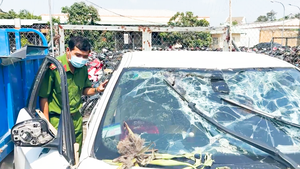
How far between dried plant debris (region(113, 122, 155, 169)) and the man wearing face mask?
1.01 m

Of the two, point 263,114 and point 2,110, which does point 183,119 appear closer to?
point 263,114

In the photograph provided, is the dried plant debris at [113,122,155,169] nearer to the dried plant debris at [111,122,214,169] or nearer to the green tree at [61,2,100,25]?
the dried plant debris at [111,122,214,169]

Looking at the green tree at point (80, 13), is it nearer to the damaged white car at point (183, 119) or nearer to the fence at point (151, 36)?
the fence at point (151, 36)

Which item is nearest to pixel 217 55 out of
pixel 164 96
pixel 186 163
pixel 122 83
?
pixel 164 96

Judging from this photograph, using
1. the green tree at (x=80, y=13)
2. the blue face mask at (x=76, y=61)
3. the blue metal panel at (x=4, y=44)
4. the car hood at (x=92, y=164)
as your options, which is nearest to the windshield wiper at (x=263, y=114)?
the car hood at (x=92, y=164)

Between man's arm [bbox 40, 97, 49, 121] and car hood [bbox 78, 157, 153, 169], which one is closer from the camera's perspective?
car hood [bbox 78, 157, 153, 169]

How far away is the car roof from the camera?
2219 millimetres

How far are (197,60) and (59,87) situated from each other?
1.24 m

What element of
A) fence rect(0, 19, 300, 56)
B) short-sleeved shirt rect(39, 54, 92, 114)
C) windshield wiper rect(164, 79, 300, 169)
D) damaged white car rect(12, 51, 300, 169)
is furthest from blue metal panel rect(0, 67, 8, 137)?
fence rect(0, 19, 300, 56)

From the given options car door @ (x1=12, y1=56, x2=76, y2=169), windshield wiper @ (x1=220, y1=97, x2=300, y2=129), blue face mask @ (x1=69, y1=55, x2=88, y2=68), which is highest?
blue face mask @ (x1=69, y1=55, x2=88, y2=68)

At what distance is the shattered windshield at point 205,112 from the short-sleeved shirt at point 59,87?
76 centimetres

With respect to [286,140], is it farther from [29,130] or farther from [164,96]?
[29,130]

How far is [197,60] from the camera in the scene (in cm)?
230

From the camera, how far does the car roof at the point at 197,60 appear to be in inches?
87.4
